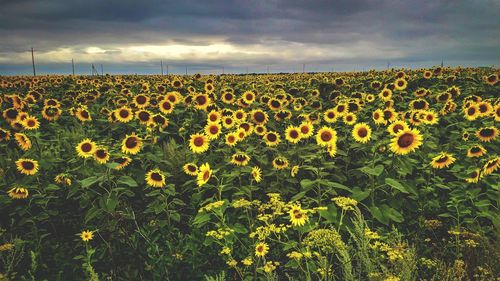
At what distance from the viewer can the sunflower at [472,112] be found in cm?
599

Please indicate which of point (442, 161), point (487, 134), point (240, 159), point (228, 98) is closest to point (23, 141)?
point (240, 159)

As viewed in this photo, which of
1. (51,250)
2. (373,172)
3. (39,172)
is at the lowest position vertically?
(51,250)

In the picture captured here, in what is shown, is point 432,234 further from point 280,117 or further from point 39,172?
point 39,172

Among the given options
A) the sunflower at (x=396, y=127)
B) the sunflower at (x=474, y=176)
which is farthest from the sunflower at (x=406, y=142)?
the sunflower at (x=474, y=176)

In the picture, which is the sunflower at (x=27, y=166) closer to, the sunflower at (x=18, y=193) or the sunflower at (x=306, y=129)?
the sunflower at (x=18, y=193)

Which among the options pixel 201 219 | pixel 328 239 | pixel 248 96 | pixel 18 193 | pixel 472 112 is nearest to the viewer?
pixel 328 239

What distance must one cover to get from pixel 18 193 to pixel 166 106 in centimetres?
321

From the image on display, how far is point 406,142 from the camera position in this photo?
4348mm

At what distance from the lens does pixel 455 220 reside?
4.32 m

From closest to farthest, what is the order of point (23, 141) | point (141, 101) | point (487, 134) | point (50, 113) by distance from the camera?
point (487, 134), point (23, 141), point (50, 113), point (141, 101)

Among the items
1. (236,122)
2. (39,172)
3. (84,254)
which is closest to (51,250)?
(84,254)

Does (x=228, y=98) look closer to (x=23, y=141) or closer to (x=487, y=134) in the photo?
(x=23, y=141)

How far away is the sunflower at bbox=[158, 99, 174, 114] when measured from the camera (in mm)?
6871

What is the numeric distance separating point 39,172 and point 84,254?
1.52 metres
